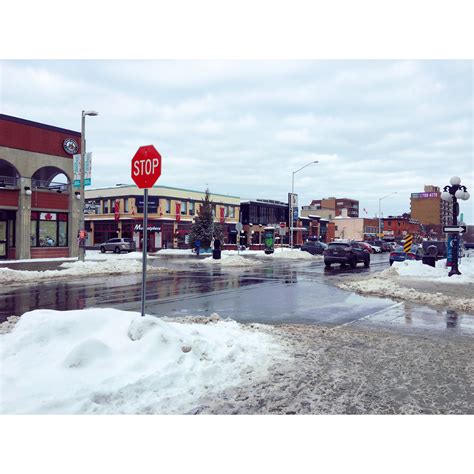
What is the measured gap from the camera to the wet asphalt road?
1022cm

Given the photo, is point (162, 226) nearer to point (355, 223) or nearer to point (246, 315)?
point (246, 315)

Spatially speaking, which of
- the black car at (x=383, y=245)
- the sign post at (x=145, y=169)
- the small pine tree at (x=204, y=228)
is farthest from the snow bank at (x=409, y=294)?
the black car at (x=383, y=245)

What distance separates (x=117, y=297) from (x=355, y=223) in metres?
111

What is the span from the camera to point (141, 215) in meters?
59.8

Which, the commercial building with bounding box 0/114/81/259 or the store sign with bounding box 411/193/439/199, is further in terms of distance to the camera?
the store sign with bounding box 411/193/439/199

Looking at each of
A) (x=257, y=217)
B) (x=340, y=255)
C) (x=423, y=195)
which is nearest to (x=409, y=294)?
(x=340, y=255)

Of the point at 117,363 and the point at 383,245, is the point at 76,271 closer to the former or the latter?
the point at 117,363

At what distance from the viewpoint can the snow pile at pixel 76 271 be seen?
17.9 metres

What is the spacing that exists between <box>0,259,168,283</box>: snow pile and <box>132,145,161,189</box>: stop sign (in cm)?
1284

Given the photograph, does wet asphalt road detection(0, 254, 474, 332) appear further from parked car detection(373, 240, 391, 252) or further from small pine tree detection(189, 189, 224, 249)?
parked car detection(373, 240, 391, 252)

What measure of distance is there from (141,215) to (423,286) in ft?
158

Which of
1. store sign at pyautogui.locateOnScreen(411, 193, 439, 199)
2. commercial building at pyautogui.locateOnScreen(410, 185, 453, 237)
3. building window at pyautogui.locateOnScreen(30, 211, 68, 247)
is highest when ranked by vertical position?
store sign at pyautogui.locateOnScreen(411, 193, 439, 199)

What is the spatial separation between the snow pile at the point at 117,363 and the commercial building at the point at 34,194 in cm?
2638

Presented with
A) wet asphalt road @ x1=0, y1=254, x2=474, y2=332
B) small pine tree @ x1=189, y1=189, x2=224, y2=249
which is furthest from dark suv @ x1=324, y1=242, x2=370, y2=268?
small pine tree @ x1=189, y1=189, x2=224, y2=249
